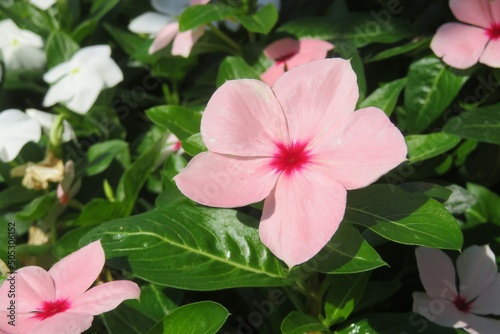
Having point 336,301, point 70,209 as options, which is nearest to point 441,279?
point 336,301

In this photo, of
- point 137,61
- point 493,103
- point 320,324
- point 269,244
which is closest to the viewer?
point 269,244

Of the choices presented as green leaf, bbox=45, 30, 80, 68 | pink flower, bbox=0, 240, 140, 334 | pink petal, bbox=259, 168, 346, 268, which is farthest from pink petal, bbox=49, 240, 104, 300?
green leaf, bbox=45, 30, 80, 68

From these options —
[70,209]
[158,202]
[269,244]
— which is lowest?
[70,209]

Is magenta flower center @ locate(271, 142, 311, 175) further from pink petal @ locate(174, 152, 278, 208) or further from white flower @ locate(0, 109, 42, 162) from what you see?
white flower @ locate(0, 109, 42, 162)

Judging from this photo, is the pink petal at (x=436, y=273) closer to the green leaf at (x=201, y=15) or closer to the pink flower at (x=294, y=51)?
the pink flower at (x=294, y=51)

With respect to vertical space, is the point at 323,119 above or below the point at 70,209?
above

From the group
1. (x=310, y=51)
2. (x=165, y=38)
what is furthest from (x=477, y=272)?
(x=165, y=38)

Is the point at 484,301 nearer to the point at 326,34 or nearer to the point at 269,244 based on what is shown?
the point at 269,244

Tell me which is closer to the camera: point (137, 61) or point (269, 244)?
point (269, 244)
